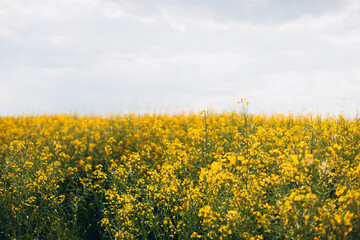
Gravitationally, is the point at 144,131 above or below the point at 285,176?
above

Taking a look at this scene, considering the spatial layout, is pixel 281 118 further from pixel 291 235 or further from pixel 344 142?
pixel 291 235

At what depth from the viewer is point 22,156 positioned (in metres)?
6.27

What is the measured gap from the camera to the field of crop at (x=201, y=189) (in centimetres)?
337

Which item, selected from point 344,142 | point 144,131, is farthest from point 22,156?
point 344,142

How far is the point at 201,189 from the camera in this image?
4625 mm

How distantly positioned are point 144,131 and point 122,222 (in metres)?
3.81

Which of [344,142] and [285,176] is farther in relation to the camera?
[344,142]

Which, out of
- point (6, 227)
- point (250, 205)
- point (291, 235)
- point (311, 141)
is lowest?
point (6, 227)

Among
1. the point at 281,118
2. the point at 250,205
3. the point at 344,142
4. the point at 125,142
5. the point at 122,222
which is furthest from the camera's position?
the point at 281,118

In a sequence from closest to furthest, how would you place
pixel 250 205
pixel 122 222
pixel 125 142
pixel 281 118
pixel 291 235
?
pixel 291 235
pixel 250 205
pixel 122 222
pixel 125 142
pixel 281 118

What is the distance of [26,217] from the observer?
5.39 m

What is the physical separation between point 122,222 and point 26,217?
6.08ft

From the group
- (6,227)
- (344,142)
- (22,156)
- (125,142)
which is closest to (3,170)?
(22,156)

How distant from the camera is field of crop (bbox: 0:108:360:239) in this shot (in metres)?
3.37
